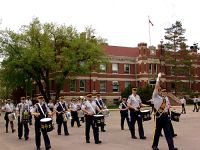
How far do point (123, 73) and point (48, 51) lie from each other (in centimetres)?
2218

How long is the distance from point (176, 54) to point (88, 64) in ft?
78.9

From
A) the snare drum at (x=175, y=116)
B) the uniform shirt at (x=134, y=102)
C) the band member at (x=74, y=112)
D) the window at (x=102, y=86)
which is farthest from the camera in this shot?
the window at (x=102, y=86)

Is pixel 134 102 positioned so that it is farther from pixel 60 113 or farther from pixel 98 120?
pixel 60 113

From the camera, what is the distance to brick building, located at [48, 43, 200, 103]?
6888cm

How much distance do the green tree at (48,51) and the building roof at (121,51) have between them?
14.5 metres

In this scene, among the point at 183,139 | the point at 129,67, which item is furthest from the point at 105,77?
the point at 183,139

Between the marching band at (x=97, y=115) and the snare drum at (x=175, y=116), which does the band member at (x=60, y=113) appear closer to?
the marching band at (x=97, y=115)

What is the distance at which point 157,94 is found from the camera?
12203 millimetres

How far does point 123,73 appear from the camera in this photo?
72.9 meters

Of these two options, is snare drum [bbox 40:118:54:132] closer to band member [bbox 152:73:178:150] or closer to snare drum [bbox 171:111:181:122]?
band member [bbox 152:73:178:150]

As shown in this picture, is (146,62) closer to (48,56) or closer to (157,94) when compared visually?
(48,56)

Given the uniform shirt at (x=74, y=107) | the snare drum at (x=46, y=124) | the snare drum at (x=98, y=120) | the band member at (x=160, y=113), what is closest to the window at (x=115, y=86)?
the uniform shirt at (x=74, y=107)

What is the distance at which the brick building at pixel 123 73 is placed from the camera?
68.9 metres

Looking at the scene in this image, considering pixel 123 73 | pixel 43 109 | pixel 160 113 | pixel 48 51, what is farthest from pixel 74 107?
pixel 123 73
